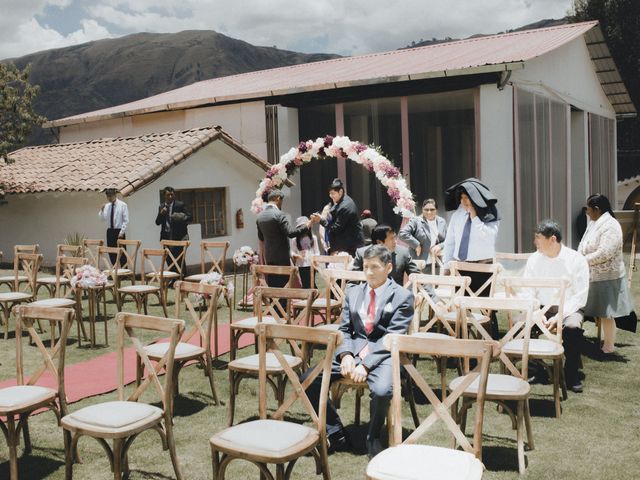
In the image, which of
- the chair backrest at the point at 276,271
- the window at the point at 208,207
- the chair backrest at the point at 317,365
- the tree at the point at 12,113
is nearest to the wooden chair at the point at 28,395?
the chair backrest at the point at 317,365

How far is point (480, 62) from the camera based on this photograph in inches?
505

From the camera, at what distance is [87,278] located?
26.3 ft

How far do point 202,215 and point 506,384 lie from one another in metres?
11.5

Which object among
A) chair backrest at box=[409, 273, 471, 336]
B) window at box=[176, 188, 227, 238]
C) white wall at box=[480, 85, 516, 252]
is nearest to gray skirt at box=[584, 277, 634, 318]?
chair backrest at box=[409, 273, 471, 336]

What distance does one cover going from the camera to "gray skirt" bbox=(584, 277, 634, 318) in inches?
274

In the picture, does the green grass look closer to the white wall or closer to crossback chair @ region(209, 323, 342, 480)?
crossback chair @ region(209, 323, 342, 480)

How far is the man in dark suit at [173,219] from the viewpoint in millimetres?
12125

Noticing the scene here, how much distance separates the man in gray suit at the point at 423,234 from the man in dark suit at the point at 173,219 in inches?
178

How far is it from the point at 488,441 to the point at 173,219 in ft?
27.3

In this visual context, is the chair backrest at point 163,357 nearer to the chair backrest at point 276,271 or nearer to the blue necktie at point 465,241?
the chair backrest at point 276,271

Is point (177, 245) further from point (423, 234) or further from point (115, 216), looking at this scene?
point (423, 234)

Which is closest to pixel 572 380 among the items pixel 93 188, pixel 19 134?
pixel 93 188

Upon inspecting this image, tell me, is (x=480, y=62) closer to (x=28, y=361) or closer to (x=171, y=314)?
(x=171, y=314)

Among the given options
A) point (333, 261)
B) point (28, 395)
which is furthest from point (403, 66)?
point (28, 395)
